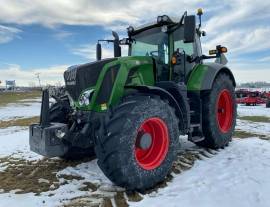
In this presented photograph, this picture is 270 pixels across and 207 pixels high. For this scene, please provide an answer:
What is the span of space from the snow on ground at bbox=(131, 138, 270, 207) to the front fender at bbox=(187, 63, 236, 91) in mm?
1495

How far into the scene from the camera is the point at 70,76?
21.7 ft

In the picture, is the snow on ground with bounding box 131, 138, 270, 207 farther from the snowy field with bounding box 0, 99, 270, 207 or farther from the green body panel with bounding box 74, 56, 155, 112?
the green body panel with bounding box 74, 56, 155, 112

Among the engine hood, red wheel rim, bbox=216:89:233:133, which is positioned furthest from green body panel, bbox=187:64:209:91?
the engine hood

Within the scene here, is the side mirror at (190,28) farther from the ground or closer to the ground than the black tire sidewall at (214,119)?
farther from the ground

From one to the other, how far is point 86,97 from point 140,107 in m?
1.07

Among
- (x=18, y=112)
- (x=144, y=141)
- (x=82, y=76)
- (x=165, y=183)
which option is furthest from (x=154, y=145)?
(x=18, y=112)

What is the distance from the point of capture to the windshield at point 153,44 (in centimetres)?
738

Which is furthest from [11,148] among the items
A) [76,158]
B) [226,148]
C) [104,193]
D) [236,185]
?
[236,185]

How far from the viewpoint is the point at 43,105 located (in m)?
6.02

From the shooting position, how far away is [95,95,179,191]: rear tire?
16.6ft

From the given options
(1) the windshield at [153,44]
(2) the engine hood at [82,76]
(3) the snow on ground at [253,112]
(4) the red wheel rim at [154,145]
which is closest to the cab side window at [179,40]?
(1) the windshield at [153,44]

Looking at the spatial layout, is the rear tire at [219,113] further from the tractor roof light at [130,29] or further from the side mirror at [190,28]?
the tractor roof light at [130,29]

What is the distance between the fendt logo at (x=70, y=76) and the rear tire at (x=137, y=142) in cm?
124

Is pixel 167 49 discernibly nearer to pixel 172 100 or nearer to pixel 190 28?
pixel 190 28
